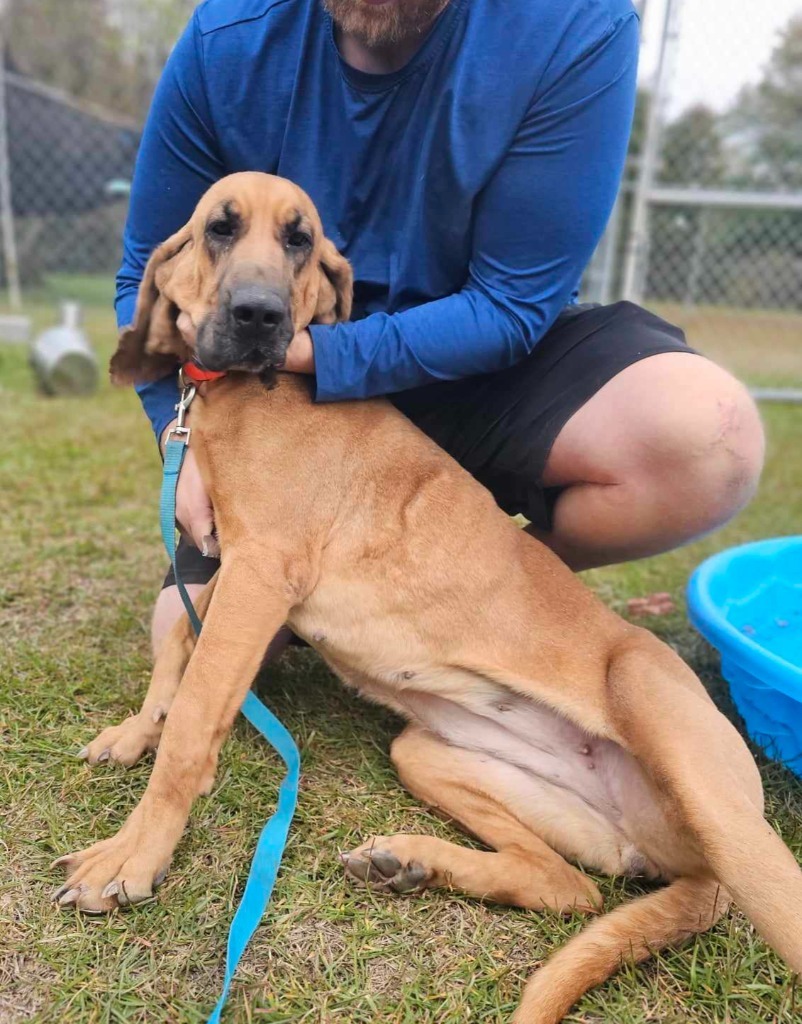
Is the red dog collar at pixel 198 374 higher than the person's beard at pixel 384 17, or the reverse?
the person's beard at pixel 384 17

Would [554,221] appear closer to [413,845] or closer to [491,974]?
[413,845]

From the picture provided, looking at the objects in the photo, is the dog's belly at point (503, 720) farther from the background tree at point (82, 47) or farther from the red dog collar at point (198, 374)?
the background tree at point (82, 47)

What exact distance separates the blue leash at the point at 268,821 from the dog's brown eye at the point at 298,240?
517 mm

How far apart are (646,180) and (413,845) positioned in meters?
8.00

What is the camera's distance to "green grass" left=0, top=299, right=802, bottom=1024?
1.92 m

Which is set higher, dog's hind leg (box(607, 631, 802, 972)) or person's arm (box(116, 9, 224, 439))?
person's arm (box(116, 9, 224, 439))

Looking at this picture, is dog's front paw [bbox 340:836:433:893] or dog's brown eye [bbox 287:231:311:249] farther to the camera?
dog's brown eye [bbox 287:231:311:249]

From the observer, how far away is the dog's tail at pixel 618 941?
1899 millimetres

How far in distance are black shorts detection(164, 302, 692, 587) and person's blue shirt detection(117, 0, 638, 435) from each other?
19cm

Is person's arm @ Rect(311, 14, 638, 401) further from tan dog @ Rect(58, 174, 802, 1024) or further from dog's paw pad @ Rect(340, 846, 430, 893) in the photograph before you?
dog's paw pad @ Rect(340, 846, 430, 893)

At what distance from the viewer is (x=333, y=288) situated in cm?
285

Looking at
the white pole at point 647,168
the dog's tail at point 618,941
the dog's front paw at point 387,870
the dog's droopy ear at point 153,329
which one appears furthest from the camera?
the white pole at point 647,168

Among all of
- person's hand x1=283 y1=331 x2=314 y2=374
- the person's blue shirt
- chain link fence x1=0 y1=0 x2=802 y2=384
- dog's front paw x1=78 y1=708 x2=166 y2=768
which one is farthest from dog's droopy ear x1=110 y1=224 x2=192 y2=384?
chain link fence x1=0 y1=0 x2=802 y2=384

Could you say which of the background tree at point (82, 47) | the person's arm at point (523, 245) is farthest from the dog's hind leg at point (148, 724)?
the background tree at point (82, 47)
